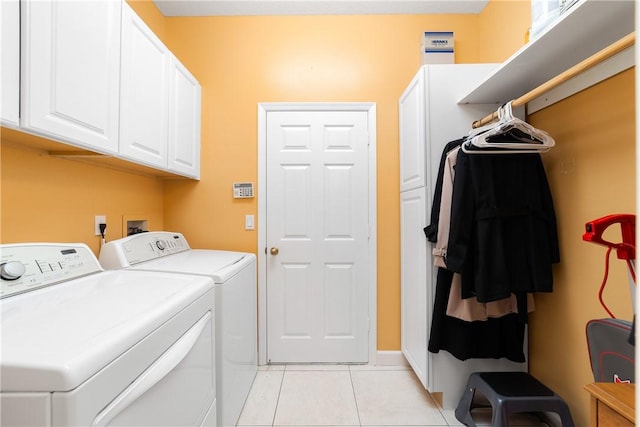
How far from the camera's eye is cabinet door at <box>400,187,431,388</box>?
5.68 ft

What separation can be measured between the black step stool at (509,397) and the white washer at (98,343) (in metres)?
1.35

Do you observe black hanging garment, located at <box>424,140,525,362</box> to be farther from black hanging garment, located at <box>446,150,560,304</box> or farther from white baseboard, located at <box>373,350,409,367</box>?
white baseboard, located at <box>373,350,409,367</box>

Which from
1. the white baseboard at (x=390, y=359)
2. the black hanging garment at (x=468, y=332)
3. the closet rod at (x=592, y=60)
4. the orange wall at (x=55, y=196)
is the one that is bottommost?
the white baseboard at (x=390, y=359)

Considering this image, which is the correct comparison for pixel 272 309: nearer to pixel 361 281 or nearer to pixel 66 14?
pixel 361 281

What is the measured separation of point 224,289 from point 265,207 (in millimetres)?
968

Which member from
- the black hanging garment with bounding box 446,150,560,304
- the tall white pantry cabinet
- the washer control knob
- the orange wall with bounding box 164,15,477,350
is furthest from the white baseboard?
the washer control knob

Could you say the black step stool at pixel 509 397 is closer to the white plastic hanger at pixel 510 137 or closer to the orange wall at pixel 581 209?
the orange wall at pixel 581 209

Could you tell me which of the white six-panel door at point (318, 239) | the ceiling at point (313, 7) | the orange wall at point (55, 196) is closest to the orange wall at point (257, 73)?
the ceiling at point (313, 7)

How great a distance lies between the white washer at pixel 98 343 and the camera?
56 cm

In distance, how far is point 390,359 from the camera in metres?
2.22

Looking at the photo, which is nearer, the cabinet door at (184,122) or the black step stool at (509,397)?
the black step stool at (509,397)

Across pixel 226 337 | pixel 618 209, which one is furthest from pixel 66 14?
pixel 618 209

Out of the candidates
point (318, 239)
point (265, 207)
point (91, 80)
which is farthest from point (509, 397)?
point (91, 80)

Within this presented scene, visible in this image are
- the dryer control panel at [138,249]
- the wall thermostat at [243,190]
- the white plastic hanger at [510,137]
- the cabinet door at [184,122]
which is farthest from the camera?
the wall thermostat at [243,190]
